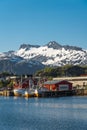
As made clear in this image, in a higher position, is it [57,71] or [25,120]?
[57,71]

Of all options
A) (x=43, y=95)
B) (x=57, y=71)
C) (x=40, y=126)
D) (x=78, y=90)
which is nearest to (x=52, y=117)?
(x=40, y=126)

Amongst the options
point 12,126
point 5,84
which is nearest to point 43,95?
point 5,84

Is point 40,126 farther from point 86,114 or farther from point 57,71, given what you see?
point 57,71

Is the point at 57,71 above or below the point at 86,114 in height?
above

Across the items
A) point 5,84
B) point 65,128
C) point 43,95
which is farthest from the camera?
point 5,84

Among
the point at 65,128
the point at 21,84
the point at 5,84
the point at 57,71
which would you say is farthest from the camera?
the point at 57,71

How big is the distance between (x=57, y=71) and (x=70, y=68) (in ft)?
37.2

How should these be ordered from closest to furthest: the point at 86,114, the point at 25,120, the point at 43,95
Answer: the point at 25,120
the point at 86,114
the point at 43,95

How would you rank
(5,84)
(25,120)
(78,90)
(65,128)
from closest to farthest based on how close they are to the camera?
(65,128) → (25,120) → (78,90) → (5,84)

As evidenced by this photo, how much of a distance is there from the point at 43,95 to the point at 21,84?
2149cm

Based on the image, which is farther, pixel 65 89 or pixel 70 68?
pixel 70 68

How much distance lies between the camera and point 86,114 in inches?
2119

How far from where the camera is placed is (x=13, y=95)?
114250mm

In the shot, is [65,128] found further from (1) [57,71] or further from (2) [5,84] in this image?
(1) [57,71]
